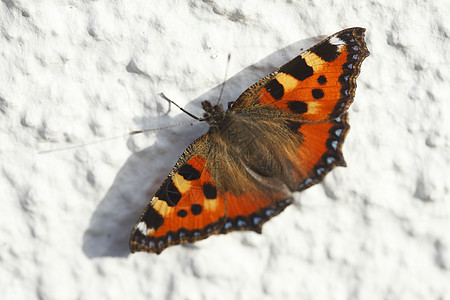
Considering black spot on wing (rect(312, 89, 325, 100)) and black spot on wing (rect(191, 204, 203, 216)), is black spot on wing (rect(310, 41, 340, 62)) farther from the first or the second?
black spot on wing (rect(191, 204, 203, 216))

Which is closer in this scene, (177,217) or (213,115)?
(177,217)

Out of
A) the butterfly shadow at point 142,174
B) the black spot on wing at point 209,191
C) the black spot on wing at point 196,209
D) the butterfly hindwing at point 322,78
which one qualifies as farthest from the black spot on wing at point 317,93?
the black spot on wing at point 196,209

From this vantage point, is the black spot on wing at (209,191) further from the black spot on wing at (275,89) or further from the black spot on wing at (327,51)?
the black spot on wing at (327,51)

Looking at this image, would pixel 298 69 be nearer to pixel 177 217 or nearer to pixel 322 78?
pixel 322 78

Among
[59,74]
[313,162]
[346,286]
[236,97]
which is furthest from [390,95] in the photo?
[59,74]

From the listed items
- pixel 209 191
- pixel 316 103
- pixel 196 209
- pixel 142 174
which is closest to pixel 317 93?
pixel 316 103

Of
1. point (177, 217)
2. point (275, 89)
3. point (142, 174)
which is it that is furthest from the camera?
point (142, 174)

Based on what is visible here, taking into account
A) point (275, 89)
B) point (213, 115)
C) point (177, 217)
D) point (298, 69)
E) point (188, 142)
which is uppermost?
point (298, 69)

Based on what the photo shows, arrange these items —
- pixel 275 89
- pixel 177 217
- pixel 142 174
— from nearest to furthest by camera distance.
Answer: pixel 177 217, pixel 275 89, pixel 142 174
